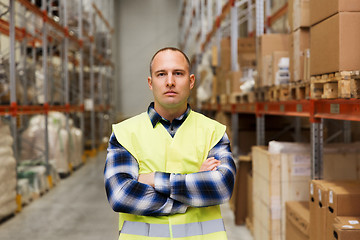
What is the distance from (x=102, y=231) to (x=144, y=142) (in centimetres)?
389

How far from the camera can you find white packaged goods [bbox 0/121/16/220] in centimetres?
553

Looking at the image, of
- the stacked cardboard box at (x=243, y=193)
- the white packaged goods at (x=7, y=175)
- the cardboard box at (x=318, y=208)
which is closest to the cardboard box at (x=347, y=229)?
the cardboard box at (x=318, y=208)

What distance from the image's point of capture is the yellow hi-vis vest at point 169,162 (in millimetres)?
1735

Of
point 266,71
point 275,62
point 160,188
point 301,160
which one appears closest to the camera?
point 160,188

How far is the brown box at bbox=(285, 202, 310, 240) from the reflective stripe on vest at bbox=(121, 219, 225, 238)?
1531 mm

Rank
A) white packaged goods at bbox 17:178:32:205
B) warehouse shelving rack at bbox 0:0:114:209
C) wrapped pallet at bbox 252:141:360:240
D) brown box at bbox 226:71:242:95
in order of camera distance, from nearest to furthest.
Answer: wrapped pallet at bbox 252:141:360:240, brown box at bbox 226:71:242:95, warehouse shelving rack at bbox 0:0:114:209, white packaged goods at bbox 17:178:32:205

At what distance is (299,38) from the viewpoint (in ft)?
10.8

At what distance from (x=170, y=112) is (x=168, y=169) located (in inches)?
10.6

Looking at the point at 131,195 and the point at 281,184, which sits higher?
the point at 131,195

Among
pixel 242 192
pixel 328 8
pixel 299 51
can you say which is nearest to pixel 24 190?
pixel 242 192

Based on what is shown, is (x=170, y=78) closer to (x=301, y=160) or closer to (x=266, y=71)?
(x=301, y=160)

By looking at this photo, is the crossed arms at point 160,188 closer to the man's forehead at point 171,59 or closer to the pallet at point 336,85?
the man's forehead at point 171,59

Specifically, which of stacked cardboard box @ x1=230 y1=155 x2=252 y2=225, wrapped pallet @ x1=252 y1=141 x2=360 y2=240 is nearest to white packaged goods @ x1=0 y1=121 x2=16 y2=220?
stacked cardboard box @ x1=230 y1=155 x2=252 y2=225

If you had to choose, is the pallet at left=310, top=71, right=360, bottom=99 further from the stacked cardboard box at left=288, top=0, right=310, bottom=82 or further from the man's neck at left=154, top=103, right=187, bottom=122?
the man's neck at left=154, top=103, right=187, bottom=122
